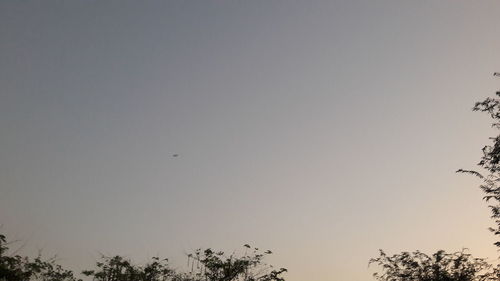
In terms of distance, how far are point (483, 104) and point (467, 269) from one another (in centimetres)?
1418

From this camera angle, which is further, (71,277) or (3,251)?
(71,277)

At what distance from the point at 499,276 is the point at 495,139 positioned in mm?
7193

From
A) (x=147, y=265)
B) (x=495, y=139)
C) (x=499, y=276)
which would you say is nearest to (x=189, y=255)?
(x=147, y=265)

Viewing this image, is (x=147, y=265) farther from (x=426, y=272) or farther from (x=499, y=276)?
(x=499, y=276)

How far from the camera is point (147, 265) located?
37.0m

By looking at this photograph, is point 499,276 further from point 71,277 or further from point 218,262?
point 71,277

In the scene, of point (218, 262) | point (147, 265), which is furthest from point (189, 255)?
point (147, 265)

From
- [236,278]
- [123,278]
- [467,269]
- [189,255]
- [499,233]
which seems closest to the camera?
[499,233]

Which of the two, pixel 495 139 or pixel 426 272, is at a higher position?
pixel 495 139

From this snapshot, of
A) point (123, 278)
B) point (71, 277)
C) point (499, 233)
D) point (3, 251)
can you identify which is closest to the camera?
point (499, 233)

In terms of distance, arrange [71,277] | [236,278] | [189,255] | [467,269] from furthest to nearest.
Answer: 1. [71,277]
2. [189,255]
3. [236,278]
4. [467,269]

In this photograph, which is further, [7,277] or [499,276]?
[499,276]

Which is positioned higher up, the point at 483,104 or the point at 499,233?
the point at 483,104

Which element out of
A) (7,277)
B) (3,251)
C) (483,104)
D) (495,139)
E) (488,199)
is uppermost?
(483,104)
